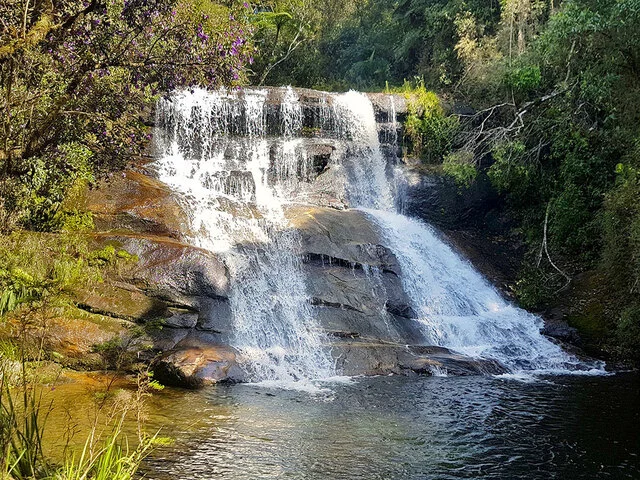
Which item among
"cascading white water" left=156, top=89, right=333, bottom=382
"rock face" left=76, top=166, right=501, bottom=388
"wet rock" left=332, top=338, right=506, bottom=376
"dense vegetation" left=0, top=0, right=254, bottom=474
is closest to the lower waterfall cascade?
"cascading white water" left=156, top=89, right=333, bottom=382

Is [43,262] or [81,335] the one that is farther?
[43,262]

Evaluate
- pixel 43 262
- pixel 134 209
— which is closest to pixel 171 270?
pixel 43 262

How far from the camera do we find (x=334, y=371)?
37.3ft

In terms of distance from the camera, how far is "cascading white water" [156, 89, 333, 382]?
12.0 m

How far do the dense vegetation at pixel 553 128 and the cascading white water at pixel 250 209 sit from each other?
509cm

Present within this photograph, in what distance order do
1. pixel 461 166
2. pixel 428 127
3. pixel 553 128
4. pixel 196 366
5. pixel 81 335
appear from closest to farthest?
pixel 196 366 < pixel 81 335 < pixel 461 166 < pixel 553 128 < pixel 428 127

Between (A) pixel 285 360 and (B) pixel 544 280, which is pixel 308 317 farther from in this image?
(B) pixel 544 280

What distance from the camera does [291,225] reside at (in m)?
14.4

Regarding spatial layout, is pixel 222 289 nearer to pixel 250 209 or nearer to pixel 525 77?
pixel 250 209

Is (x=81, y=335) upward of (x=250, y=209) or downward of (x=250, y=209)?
downward

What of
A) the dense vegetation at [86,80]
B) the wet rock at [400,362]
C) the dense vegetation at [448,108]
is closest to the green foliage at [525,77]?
the dense vegetation at [448,108]

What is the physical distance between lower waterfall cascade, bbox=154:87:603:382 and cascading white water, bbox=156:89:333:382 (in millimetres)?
28

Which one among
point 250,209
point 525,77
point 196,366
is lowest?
point 196,366

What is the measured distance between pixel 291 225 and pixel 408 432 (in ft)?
24.1
